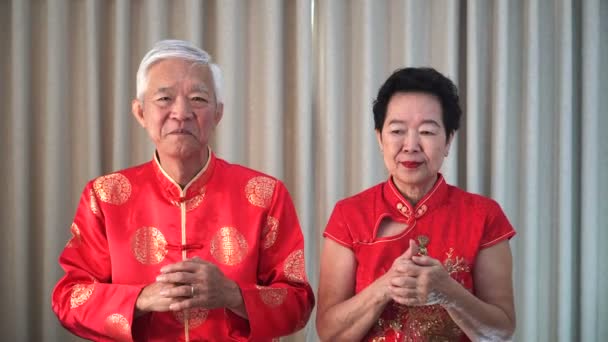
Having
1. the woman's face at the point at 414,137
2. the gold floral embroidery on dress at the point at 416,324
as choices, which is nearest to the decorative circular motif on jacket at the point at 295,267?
the gold floral embroidery on dress at the point at 416,324

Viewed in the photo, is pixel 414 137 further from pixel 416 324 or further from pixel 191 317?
pixel 191 317

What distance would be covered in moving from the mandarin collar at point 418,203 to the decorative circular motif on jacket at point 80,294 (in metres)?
0.91

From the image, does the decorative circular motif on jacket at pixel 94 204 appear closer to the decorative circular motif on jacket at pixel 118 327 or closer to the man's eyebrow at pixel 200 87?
the decorative circular motif on jacket at pixel 118 327

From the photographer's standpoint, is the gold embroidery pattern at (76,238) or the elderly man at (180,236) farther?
the gold embroidery pattern at (76,238)

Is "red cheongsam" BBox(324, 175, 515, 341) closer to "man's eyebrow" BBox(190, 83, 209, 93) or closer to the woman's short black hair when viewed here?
the woman's short black hair

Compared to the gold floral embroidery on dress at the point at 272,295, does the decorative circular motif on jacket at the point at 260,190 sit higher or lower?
higher

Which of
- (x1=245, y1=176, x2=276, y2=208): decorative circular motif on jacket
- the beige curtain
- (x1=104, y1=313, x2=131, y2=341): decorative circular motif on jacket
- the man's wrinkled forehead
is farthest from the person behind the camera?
the beige curtain

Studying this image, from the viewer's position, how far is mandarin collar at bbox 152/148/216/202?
212cm

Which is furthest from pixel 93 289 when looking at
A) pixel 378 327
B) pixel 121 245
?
pixel 378 327

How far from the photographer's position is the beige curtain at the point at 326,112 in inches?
121

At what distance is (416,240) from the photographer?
2.04 meters

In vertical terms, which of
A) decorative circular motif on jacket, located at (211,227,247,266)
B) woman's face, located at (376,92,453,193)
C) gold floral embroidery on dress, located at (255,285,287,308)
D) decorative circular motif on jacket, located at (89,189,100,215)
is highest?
woman's face, located at (376,92,453,193)

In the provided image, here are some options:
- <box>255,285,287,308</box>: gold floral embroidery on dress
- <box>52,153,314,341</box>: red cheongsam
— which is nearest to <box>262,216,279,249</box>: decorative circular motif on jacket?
<box>52,153,314,341</box>: red cheongsam

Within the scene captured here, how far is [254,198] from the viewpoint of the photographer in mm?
2141
